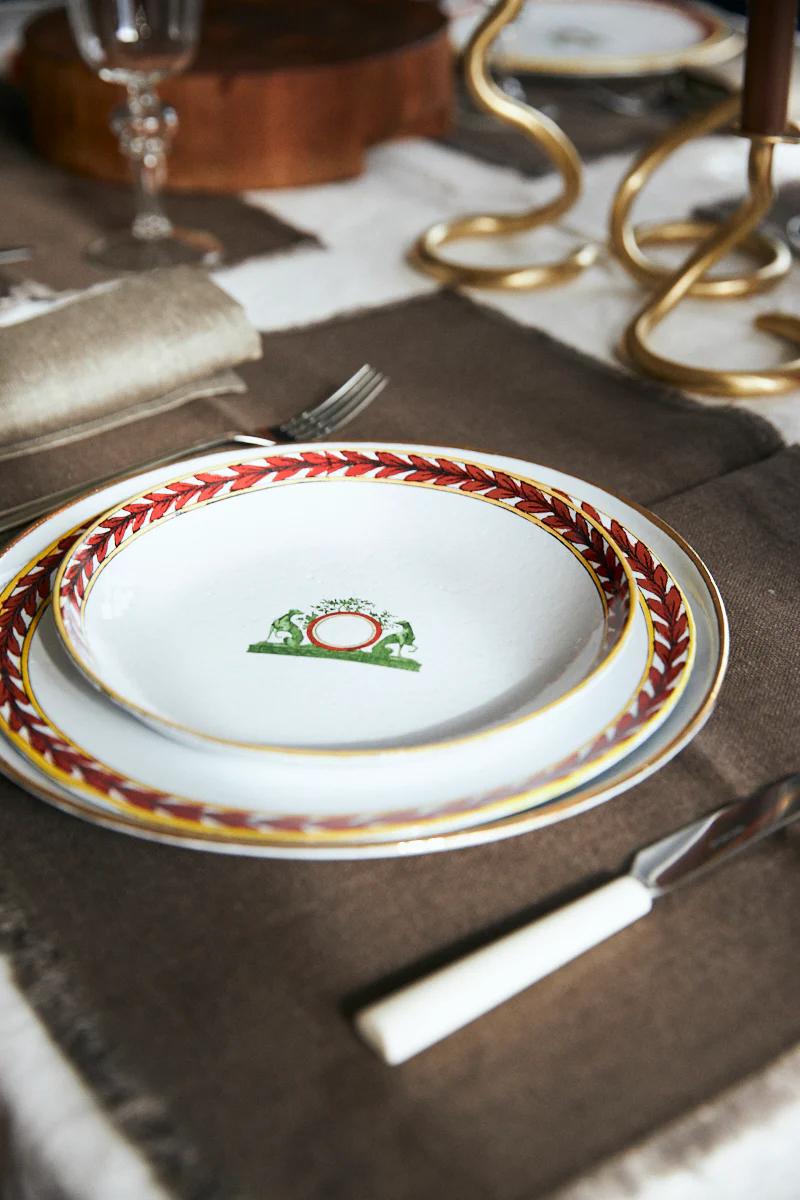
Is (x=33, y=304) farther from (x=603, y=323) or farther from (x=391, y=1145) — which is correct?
(x=391, y=1145)

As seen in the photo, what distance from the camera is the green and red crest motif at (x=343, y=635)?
40cm

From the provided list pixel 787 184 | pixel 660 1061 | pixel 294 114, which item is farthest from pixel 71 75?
pixel 660 1061

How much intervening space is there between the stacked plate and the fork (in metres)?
0.05

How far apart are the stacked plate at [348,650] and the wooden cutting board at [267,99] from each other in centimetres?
50

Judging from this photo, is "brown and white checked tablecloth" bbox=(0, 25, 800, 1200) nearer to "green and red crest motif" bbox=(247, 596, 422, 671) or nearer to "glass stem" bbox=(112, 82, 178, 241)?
"green and red crest motif" bbox=(247, 596, 422, 671)

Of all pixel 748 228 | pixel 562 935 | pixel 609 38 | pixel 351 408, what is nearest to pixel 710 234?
pixel 748 228

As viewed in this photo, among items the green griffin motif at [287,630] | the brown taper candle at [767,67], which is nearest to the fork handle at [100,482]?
the green griffin motif at [287,630]

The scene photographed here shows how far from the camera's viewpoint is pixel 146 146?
2.68 feet

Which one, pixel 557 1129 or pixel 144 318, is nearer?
pixel 557 1129

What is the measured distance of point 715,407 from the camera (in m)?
0.62

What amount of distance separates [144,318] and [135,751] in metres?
0.32

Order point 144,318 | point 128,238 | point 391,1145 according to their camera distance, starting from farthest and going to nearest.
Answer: point 128,238 → point 144,318 → point 391,1145

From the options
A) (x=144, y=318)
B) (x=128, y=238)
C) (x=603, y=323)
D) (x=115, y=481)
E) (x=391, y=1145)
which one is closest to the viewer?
(x=391, y=1145)

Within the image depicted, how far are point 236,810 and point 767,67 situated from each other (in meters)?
0.51
